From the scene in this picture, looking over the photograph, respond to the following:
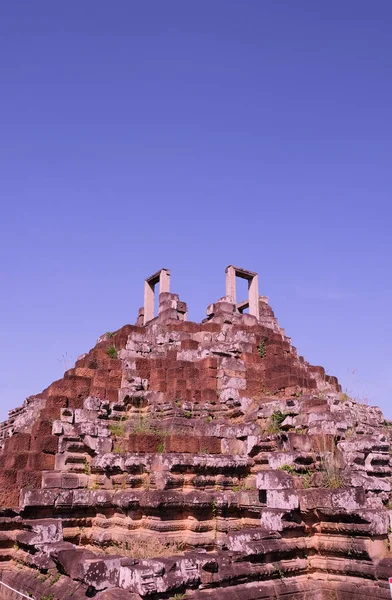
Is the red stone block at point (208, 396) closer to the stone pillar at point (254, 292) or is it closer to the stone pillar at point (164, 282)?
the stone pillar at point (164, 282)

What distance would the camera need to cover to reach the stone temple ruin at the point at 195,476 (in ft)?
26.1

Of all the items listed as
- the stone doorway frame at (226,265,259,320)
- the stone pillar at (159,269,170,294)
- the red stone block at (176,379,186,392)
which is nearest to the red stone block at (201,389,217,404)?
the red stone block at (176,379,186,392)

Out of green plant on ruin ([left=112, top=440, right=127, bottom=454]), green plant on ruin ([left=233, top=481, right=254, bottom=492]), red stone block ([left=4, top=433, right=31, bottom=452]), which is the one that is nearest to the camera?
green plant on ruin ([left=233, top=481, right=254, bottom=492])

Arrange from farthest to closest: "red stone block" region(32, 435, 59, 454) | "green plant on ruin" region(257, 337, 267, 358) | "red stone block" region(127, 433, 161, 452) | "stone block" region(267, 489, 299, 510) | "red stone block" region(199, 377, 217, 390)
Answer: "green plant on ruin" region(257, 337, 267, 358) < "red stone block" region(199, 377, 217, 390) < "red stone block" region(32, 435, 59, 454) < "red stone block" region(127, 433, 161, 452) < "stone block" region(267, 489, 299, 510)

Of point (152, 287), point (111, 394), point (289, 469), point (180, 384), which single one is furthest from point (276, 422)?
point (152, 287)

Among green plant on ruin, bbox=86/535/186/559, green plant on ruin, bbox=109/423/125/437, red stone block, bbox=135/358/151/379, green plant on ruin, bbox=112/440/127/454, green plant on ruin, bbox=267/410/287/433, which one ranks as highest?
red stone block, bbox=135/358/151/379

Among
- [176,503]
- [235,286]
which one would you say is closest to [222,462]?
[176,503]

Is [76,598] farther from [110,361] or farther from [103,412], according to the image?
[110,361]

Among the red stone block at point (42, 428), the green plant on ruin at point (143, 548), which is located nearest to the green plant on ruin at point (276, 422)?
the green plant on ruin at point (143, 548)

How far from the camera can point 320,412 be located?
36.0 feet

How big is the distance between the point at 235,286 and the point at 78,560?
10410 millimetres

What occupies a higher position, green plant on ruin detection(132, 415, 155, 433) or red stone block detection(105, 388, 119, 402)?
red stone block detection(105, 388, 119, 402)

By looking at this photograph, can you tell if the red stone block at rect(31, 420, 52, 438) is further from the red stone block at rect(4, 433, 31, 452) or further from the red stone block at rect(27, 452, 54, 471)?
the red stone block at rect(27, 452, 54, 471)

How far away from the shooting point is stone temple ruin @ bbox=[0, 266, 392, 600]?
7.97 meters
